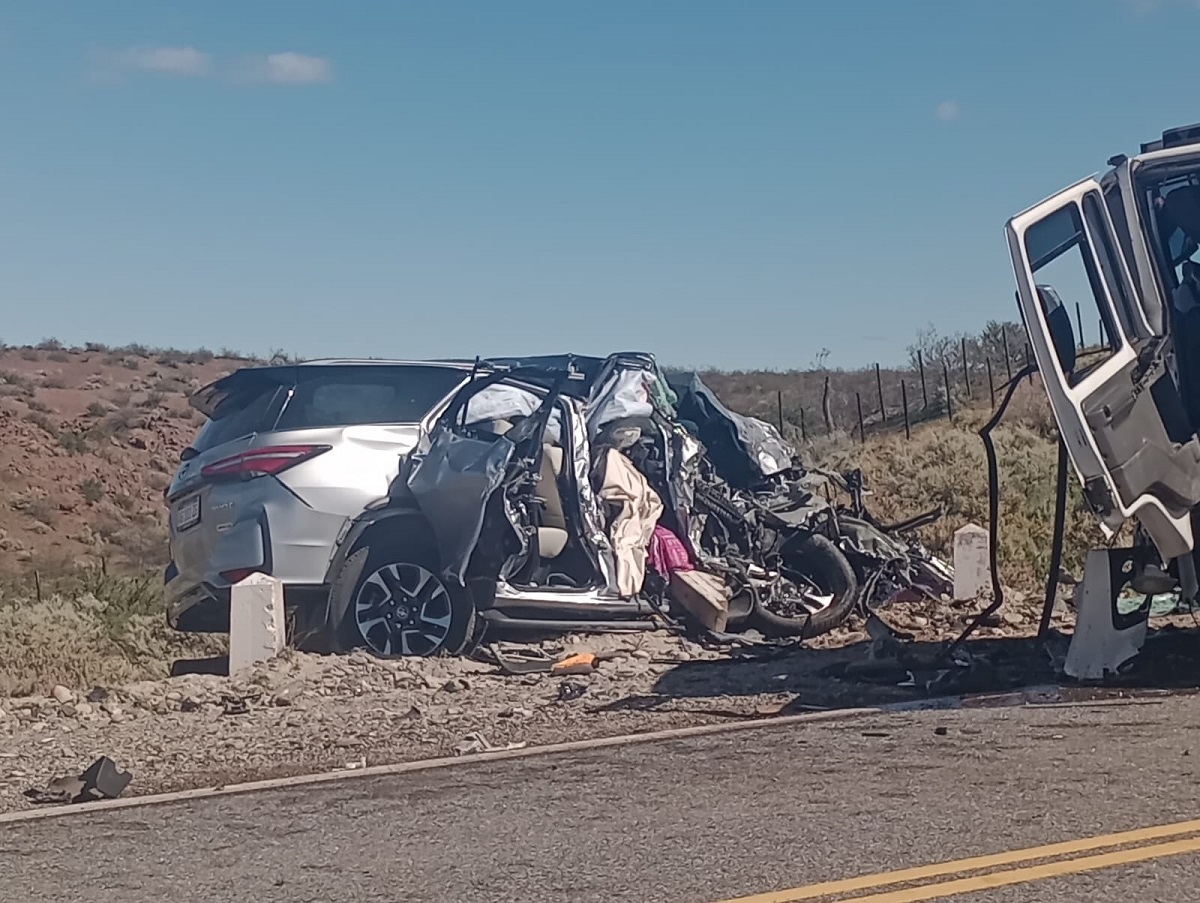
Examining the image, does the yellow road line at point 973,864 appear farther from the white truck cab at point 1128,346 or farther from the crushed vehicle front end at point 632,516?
the crushed vehicle front end at point 632,516

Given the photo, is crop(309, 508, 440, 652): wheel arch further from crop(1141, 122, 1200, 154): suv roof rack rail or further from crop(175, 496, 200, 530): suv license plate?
crop(1141, 122, 1200, 154): suv roof rack rail

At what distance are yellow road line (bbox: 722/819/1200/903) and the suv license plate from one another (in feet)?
21.1

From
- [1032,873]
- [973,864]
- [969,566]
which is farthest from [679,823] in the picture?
[969,566]

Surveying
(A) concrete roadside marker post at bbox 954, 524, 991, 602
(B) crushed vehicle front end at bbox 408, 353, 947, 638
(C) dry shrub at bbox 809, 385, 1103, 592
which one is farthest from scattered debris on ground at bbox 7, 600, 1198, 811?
(C) dry shrub at bbox 809, 385, 1103, 592

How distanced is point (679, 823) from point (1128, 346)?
3.63 metres

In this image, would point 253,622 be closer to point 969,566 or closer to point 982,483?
point 969,566

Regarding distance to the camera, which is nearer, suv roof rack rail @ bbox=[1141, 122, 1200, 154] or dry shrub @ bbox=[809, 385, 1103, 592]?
suv roof rack rail @ bbox=[1141, 122, 1200, 154]

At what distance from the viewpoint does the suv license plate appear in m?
10.4

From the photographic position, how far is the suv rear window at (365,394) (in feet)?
34.3

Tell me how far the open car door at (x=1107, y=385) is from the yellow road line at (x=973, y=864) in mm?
2555

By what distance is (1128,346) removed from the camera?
25.8 feet

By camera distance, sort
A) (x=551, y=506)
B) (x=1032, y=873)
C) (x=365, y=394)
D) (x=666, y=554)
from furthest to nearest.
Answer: (x=666, y=554) < (x=551, y=506) < (x=365, y=394) < (x=1032, y=873)

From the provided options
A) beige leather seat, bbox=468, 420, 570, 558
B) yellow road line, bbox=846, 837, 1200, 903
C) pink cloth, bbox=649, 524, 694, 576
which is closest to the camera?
yellow road line, bbox=846, 837, 1200, 903

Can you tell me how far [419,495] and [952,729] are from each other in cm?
432
